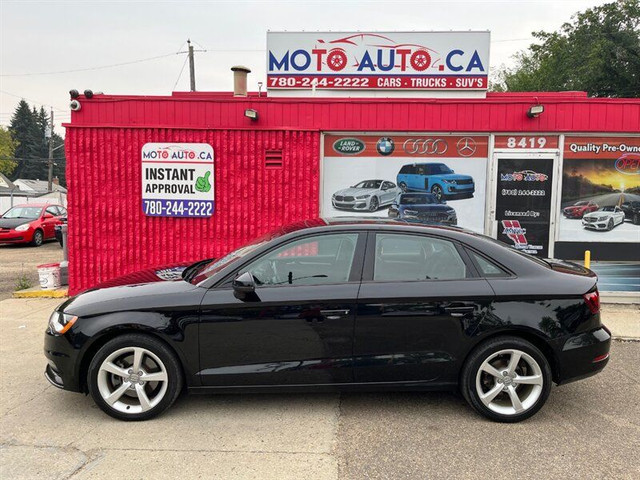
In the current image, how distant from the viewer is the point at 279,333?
11.8ft

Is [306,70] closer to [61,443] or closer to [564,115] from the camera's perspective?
[564,115]

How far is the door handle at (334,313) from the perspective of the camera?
3600mm

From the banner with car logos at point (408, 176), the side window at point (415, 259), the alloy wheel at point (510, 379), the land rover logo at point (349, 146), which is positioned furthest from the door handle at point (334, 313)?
the land rover logo at point (349, 146)

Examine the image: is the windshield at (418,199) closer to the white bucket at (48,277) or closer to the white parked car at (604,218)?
the white parked car at (604,218)

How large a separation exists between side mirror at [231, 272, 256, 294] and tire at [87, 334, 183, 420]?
2.42 ft

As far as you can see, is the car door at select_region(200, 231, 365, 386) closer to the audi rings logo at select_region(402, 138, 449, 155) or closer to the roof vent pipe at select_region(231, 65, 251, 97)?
the audi rings logo at select_region(402, 138, 449, 155)

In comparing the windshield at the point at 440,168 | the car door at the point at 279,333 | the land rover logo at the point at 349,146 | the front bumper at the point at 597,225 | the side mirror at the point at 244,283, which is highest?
the land rover logo at the point at 349,146

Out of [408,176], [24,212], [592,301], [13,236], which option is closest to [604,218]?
[408,176]

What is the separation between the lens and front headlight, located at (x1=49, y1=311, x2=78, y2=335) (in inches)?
143

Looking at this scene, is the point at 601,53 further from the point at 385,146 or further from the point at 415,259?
the point at 415,259

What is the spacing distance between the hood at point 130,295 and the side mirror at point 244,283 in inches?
15.7

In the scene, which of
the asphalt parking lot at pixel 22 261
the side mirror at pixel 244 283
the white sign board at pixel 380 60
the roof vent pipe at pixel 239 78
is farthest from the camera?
the asphalt parking lot at pixel 22 261

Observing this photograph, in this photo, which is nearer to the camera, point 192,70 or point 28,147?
point 192,70

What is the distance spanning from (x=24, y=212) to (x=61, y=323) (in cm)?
1523
